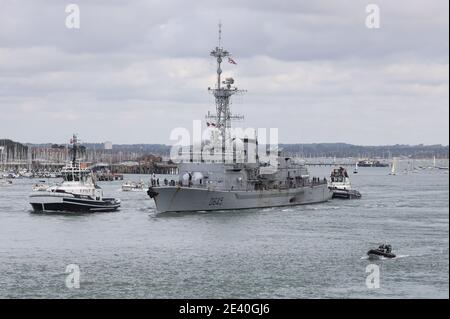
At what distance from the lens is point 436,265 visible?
45438mm

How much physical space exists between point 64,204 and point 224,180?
14.4 metres

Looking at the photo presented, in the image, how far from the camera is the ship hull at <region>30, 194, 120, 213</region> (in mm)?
78312

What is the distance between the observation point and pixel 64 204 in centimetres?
7825

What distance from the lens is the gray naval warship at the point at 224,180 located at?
7456 cm

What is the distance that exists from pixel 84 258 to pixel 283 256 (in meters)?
11.0

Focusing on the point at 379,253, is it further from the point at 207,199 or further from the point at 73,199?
the point at 73,199

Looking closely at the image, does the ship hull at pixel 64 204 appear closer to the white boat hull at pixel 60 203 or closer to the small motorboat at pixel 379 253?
the white boat hull at pixel 60 203

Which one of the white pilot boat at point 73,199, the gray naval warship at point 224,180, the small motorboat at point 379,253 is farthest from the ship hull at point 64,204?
the small motorboat at point 379,253

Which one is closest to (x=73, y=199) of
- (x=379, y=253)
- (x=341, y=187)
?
(x=379, y=253)

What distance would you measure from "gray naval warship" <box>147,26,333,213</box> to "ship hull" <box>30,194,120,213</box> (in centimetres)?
566

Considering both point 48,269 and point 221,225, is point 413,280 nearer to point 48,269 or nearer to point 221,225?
point 48,269

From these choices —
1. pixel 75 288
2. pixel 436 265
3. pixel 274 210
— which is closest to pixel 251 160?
pixel 274 210
